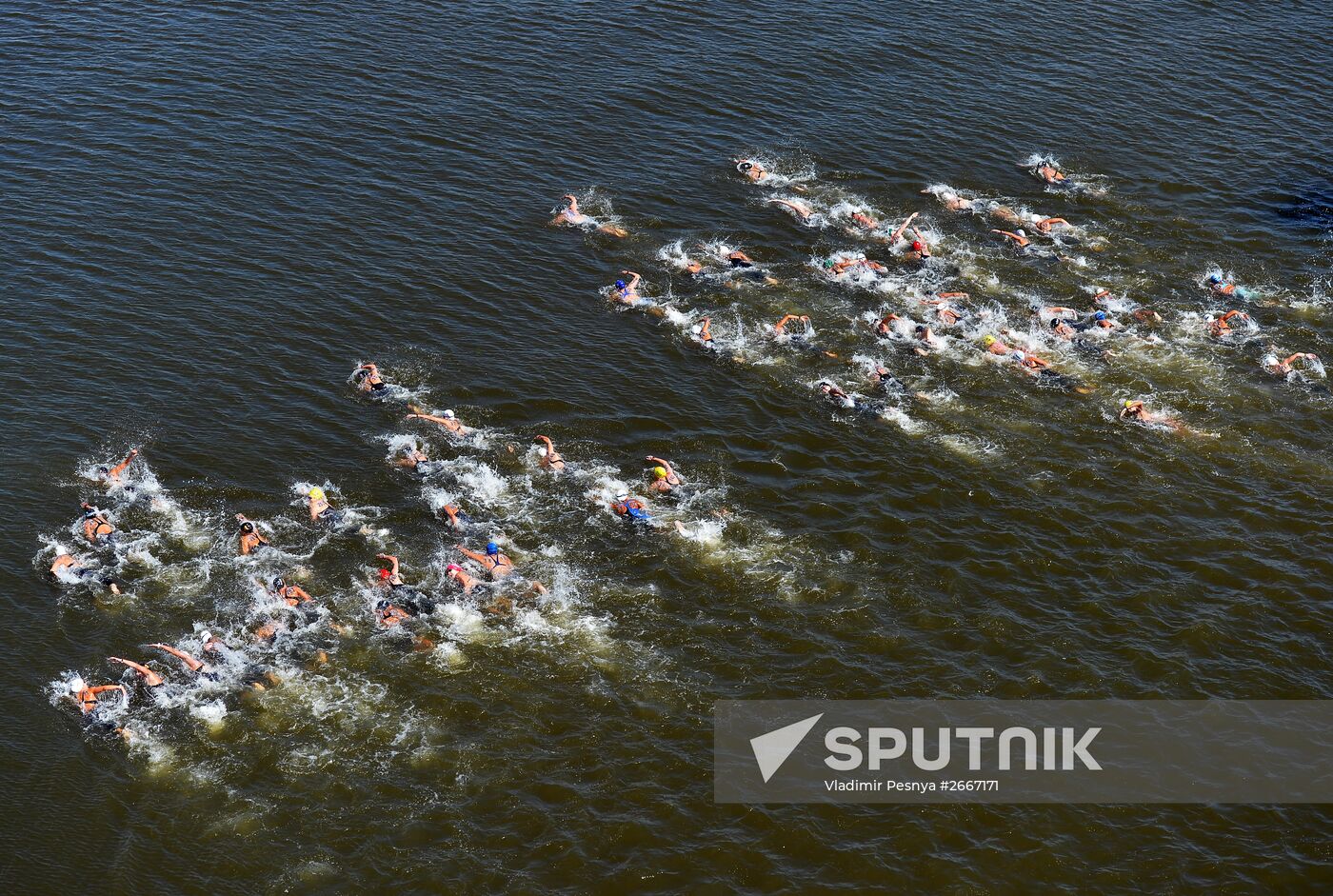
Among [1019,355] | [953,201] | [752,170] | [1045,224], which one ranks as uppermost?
[752,170]

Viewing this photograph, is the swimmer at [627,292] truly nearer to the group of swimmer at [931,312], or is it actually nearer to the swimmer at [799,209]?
the group of swimmer at [931,312]

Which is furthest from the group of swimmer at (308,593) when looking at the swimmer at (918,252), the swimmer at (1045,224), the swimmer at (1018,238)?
the swimmer at (1045,224)

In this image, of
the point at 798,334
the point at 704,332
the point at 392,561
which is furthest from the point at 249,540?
the point at 798,334

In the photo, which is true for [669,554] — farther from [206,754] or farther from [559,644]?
[206,754]

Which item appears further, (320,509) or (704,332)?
(704,332)

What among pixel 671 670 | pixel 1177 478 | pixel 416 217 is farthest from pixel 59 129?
pixel 1177 478

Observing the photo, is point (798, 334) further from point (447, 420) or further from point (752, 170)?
point (447, 420)

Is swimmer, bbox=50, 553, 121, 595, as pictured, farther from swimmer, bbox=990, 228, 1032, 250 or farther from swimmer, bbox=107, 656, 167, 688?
swimmer, bbox=990, 228, 1032, 250
